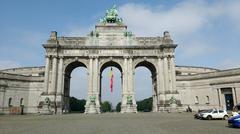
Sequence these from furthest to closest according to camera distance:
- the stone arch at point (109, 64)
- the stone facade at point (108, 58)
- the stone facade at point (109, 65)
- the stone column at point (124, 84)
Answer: the stone arch at point (109, 64), the stone facade at point (108, 58), the stone facade at point (109, 65), the stone column at point (124, 84)

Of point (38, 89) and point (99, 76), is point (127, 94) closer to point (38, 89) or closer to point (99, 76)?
point (99, 76)

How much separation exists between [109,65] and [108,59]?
430cm

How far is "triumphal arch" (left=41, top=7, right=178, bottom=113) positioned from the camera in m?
51.8

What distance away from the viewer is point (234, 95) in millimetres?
53406

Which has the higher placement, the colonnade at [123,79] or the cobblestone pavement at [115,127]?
the colonnade at [123,79]

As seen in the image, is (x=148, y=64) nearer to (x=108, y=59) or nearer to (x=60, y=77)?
(x=108, y=59)

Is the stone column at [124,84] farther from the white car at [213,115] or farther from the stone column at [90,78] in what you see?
the white car at [213,115]

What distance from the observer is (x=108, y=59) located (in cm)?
5428

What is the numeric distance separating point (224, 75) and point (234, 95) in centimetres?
563

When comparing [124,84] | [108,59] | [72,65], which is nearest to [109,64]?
[108,59]

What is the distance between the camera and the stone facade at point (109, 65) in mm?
51219

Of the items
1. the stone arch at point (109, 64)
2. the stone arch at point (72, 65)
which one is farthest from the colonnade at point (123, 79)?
the stone arch at point (72, 65)

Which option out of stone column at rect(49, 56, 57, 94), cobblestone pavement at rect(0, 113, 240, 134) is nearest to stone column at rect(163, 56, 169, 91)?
stone column at rect(49, 56, 57, 94)

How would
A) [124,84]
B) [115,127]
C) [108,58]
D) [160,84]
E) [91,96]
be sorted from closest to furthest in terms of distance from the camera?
[115,127] → [91,96] → [124,84] → [160,84] → [108,58]
